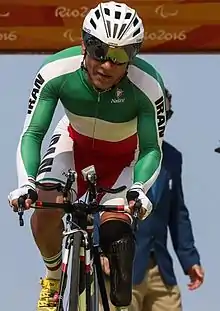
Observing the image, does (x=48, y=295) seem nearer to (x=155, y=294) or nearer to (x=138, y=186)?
(x=138, y=186)

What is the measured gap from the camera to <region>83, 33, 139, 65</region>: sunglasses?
7.32 m

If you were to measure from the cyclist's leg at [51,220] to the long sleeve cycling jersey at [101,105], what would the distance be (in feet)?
0.74

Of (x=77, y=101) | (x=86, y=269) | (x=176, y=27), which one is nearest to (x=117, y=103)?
(x=77, y=101)

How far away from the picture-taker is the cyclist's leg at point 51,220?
7691 mm

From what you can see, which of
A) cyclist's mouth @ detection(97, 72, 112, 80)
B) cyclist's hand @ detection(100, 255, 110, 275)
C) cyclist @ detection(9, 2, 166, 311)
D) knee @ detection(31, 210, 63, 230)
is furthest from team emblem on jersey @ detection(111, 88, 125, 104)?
cyclist's hand @ detection(100, 255, 110, 275)

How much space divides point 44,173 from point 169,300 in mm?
2066

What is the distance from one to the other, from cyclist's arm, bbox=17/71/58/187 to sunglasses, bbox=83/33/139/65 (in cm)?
32

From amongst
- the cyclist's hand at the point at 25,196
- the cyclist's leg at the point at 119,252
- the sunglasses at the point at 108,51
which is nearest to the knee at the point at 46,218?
the cyclist's leg at the point at 119,252

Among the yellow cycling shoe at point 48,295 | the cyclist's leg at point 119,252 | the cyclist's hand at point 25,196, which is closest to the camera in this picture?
the cyclist's hand at point 25,196

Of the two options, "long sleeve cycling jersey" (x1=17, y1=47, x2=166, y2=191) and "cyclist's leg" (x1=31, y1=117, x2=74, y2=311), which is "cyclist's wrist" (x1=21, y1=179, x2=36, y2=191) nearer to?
"long sleeve cycling jersey" (x1=17, y1=47, x2=166, y2=191)

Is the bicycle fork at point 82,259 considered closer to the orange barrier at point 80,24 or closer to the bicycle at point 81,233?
the bicycle at point 81,233

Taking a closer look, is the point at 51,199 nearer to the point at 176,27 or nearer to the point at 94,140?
the point at 94,140

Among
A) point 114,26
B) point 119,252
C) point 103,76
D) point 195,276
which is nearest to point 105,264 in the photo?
point 119,252

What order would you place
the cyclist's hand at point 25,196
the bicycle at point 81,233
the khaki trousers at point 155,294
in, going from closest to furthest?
the cyclist's hand at point 25,196
the bicycle at point 81,233
the khaki trousers at point 155,294
